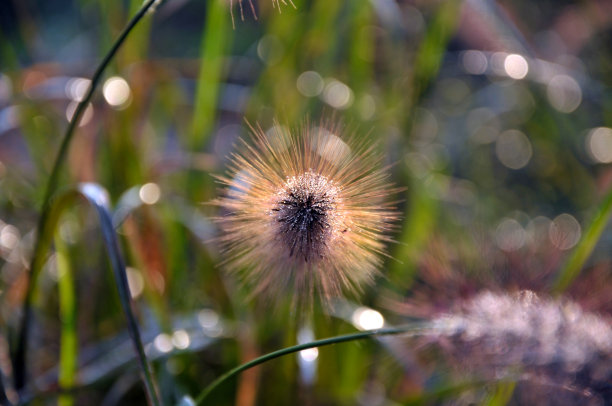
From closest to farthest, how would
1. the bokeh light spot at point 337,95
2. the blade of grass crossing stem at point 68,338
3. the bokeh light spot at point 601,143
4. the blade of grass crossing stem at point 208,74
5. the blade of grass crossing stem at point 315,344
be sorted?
the blade of grass crossing stem at point 315,344 → the blade of grass crossing stem at point 68,338 → the blade of grass crossing stem at point 208,74 → the bokeh light spot at point 337,95 → the bokeh light spot at point 601,143

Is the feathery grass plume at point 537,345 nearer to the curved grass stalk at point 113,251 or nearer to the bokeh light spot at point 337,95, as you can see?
the curved grass stalk at point 113,251

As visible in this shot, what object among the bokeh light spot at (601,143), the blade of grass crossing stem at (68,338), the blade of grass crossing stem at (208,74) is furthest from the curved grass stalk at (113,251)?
the bokeh light spot at (601,143)

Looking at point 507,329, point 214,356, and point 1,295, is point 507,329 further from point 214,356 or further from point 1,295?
point 1,295

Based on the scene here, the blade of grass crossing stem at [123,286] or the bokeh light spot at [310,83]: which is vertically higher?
the bokeh light spot at [310,83]

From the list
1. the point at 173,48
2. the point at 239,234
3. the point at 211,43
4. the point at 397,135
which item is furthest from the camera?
the point at 173,48

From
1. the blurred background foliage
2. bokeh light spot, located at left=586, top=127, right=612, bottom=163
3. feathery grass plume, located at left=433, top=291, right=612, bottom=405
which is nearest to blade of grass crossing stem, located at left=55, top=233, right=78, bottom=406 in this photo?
the blurred background foliage

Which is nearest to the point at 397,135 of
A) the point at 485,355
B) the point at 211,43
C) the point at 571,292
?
the point at 211,43

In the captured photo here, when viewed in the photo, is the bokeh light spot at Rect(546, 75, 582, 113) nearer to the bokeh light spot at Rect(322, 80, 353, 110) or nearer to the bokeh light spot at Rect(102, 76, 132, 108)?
the bokeh light spot at Rect(322, 80, 353, 110)
